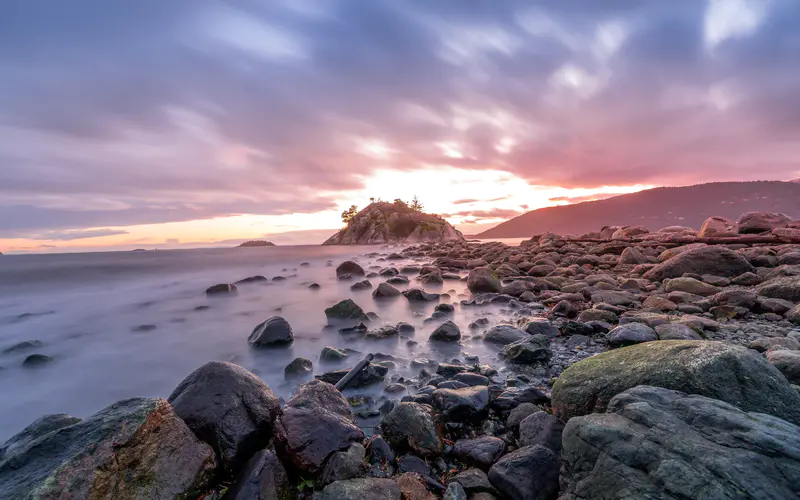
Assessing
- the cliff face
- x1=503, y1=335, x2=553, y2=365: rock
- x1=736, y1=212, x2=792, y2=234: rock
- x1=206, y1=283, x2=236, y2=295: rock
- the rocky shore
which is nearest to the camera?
the rocky shore

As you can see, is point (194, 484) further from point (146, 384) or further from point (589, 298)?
point (589, 298)

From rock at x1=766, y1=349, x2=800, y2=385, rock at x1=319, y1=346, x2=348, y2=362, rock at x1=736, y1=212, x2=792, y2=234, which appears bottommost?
rock at x1=319, y1=346, x2=348, y2=362

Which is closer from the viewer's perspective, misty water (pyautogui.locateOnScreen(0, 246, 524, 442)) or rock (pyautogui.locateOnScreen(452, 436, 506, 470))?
rock (pyautogui.locateOnScreen(452, 436, 506, 470))

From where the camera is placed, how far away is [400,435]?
131 inches

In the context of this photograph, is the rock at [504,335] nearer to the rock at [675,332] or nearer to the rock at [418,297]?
A: the rock at [675,332]

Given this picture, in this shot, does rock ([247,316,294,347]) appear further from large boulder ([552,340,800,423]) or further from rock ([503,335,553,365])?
large boulder ([552,340,800,423])

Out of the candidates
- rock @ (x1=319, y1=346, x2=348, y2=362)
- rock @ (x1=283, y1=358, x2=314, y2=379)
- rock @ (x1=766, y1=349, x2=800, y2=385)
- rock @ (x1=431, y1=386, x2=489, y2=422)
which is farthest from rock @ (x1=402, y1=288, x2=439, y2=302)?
rock @ (x1=766, y1=349, x2=800, y2=385)

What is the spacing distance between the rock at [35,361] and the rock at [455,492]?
9.15 m

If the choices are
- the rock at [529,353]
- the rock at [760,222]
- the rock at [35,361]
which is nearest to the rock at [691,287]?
the rock at [529,353]

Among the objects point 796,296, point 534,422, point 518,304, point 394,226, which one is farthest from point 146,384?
point 394,226

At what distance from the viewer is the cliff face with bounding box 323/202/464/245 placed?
74500 millimetres

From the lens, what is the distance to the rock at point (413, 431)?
3.22 m

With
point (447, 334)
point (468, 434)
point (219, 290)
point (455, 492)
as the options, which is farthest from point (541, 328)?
point (219, 290)

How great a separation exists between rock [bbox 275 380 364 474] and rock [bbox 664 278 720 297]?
378 inches
